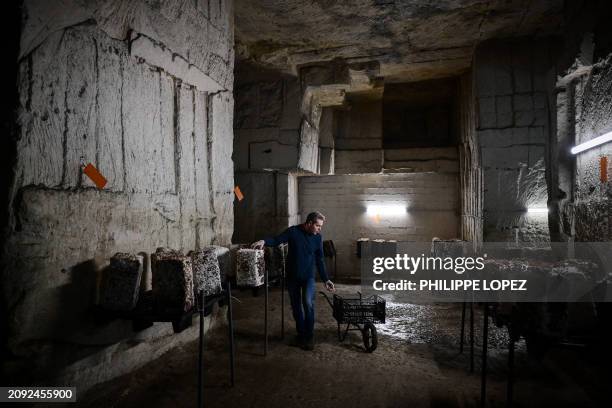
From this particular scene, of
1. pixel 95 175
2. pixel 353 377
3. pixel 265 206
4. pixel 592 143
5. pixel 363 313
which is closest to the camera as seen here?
pixel 95 175

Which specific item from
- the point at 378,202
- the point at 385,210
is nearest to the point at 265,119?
the point at 378,202

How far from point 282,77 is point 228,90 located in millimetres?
2792

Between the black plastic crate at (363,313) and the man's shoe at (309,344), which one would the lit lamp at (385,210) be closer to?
the black plastic crate at (363,313)

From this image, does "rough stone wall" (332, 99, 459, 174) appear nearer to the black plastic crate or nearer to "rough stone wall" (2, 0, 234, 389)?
"rough stone wall" (2, 0, 234, 389)

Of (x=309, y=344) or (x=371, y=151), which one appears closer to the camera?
(x=309, y=344)

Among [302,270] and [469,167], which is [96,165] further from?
[469,167]

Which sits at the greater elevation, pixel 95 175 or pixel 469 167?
pixel 469 167

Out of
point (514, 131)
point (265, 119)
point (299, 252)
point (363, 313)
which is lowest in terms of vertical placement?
point (363, 313)

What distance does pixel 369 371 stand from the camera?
3.95 m

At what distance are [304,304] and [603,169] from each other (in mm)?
3776

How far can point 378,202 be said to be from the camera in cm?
994

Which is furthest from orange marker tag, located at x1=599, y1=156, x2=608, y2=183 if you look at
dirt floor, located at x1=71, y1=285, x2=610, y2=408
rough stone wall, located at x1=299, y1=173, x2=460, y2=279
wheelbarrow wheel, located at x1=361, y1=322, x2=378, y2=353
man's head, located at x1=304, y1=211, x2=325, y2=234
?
rough stone wall, located at x1=299, y1=173, x2=460, y2=279

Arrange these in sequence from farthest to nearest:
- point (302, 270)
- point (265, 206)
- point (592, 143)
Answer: point (265, 206)
point (302, 270)
point (592, 143)

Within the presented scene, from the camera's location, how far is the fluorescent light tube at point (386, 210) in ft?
32.0
